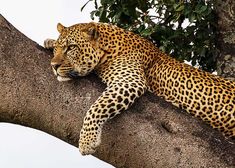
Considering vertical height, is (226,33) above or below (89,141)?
below

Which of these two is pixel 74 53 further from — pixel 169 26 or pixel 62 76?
pixel 169 26

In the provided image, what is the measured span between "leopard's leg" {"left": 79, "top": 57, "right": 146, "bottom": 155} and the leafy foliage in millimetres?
3888


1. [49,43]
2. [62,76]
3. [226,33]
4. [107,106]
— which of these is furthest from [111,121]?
[226,33]

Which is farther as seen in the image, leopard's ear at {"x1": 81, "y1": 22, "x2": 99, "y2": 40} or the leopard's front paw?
leopard's ear at {"x1": 81, "y1": 22, "x2": 99, "y2": 40}

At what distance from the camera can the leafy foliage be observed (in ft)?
33.5

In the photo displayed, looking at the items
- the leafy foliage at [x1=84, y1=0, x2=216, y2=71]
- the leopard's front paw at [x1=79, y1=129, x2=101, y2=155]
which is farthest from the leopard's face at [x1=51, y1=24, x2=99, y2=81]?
the leafy foliage at [x1=84, y1=0, x2=216, y2=71]

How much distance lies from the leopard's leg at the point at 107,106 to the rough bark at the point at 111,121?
7 centimetres

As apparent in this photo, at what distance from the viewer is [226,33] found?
32.7 ft

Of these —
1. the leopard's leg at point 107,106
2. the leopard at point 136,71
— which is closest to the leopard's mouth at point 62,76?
the leopard at point 136,71

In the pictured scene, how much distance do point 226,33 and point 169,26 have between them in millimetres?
1040

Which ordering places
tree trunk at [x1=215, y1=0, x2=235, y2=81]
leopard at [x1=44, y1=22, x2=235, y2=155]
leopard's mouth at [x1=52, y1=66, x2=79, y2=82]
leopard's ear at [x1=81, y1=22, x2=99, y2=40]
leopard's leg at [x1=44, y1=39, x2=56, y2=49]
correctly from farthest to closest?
tree trunk at [x1=215, y1=0, x2=235, y2=81], leopard's ear at [x1=81, y1=22, x2=99, y2=40], leopard's leg at [x1=44, y1=39, x2=56, y2=49], leopard at [x1=44, y1=22, x2=235, y2=155], leopard's mouth at [x1=52, y1=66, x2=79, y2=82]

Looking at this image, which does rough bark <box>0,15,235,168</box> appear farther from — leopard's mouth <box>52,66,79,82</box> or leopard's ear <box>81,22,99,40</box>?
leopard's ear <box>81,22,99,40</box>

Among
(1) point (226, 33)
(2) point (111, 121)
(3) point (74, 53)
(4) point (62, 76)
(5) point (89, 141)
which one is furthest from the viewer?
(1) point (226, 33)

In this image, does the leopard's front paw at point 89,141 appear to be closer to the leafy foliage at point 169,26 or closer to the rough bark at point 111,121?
the rough bark at point 111,121
